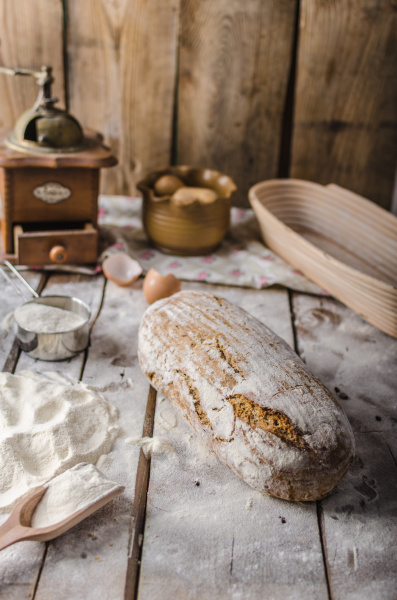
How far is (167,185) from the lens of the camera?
2127 mm

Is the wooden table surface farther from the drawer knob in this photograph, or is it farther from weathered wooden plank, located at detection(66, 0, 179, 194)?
weathered wooden plank, located at detection(66, 0, 179, 194)

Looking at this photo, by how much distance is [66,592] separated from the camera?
98cm

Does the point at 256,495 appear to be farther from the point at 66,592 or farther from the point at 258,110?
the point at 258,110

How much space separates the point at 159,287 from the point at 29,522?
90 cm

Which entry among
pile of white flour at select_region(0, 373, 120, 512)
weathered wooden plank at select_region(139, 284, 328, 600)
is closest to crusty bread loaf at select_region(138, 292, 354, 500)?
weathered wooden plank at select_region(139, 284, 328, 600)

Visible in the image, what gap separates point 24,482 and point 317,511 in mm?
602

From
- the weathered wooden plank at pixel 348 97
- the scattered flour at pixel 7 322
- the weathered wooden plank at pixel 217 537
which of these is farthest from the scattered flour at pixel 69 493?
the weathered wooden plank at pixel 348 97

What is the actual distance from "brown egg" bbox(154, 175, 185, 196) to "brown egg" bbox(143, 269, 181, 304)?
0.45 metres

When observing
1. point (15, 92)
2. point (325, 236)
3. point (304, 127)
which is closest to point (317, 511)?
point (325, 236)

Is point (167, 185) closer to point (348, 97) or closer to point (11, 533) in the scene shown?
point (348, 97)

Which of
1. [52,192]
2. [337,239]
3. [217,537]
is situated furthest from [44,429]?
[337,239]

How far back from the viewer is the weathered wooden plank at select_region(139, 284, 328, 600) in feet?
3.32

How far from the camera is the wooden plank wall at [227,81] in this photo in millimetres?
2260

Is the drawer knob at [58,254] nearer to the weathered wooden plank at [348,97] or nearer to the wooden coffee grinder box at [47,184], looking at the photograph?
the wooden coffee grinder box at [47,184]
